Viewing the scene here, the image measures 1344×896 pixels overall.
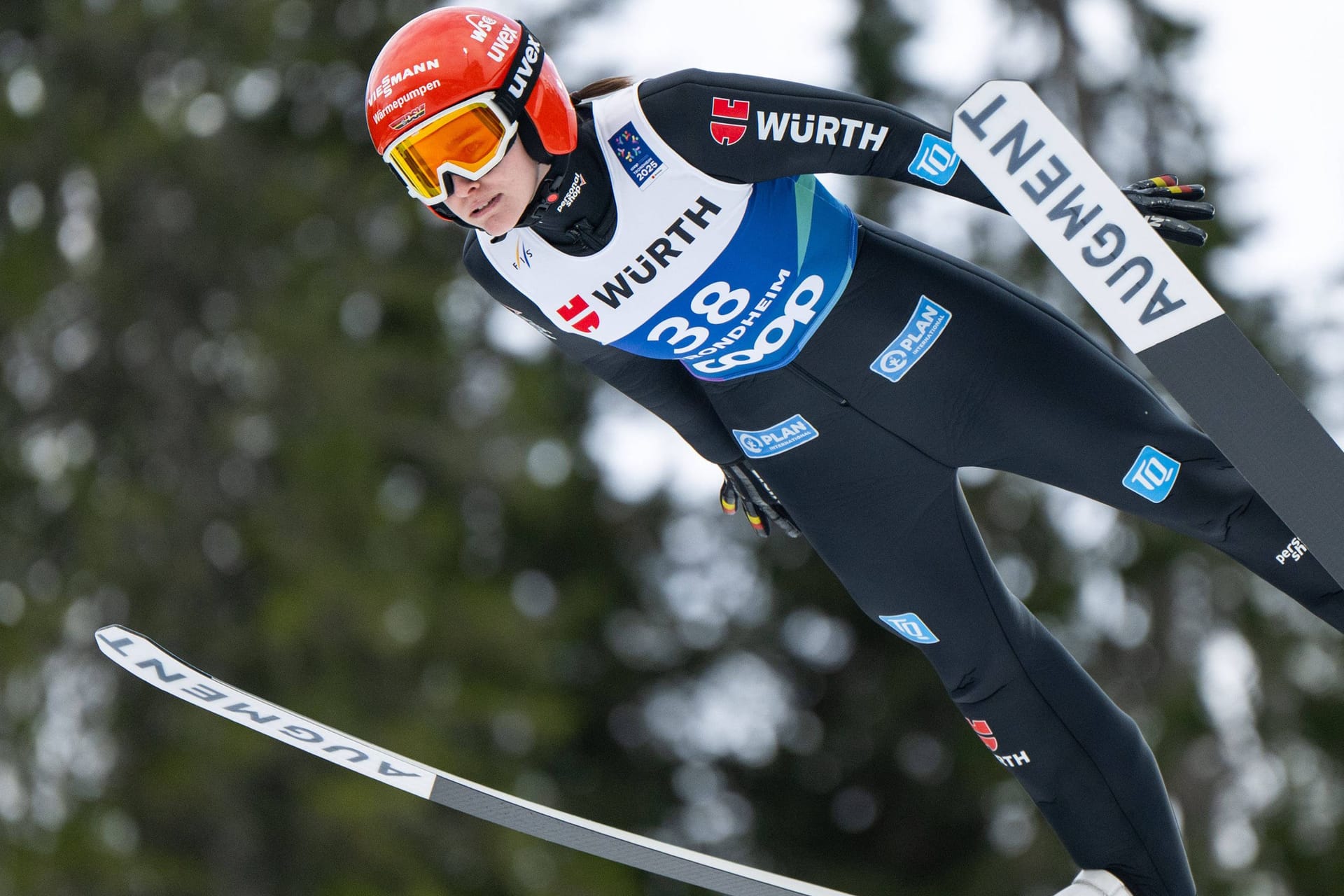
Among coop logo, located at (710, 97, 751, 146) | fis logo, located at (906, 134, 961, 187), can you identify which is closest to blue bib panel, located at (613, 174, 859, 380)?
coop logo, located at (710, 97, 751, 146)

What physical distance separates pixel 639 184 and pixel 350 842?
572 cm

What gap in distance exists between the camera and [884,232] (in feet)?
7.50

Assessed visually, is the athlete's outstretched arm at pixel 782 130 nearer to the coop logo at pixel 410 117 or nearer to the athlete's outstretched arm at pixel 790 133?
the athlete's outstretched arm at pixel 790 133

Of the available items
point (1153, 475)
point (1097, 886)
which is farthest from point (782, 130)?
point (1097, 886)

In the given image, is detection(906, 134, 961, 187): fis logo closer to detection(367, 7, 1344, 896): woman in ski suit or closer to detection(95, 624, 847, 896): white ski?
detection(367, 7, 1344, 896): woman in ski suit

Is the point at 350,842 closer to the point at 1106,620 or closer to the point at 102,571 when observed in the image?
the point at 102,571

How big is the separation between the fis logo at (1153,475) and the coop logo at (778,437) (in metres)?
0.48

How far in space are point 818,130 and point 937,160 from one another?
18cm

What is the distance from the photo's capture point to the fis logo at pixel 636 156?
214 cm

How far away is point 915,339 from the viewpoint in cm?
222

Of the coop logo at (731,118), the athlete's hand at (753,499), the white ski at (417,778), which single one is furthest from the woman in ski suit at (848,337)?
the white ski at (417,778)

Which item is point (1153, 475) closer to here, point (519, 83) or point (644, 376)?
point (644, 376)

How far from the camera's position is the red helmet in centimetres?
204

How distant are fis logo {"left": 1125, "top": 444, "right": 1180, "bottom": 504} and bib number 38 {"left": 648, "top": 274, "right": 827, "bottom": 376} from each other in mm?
522
